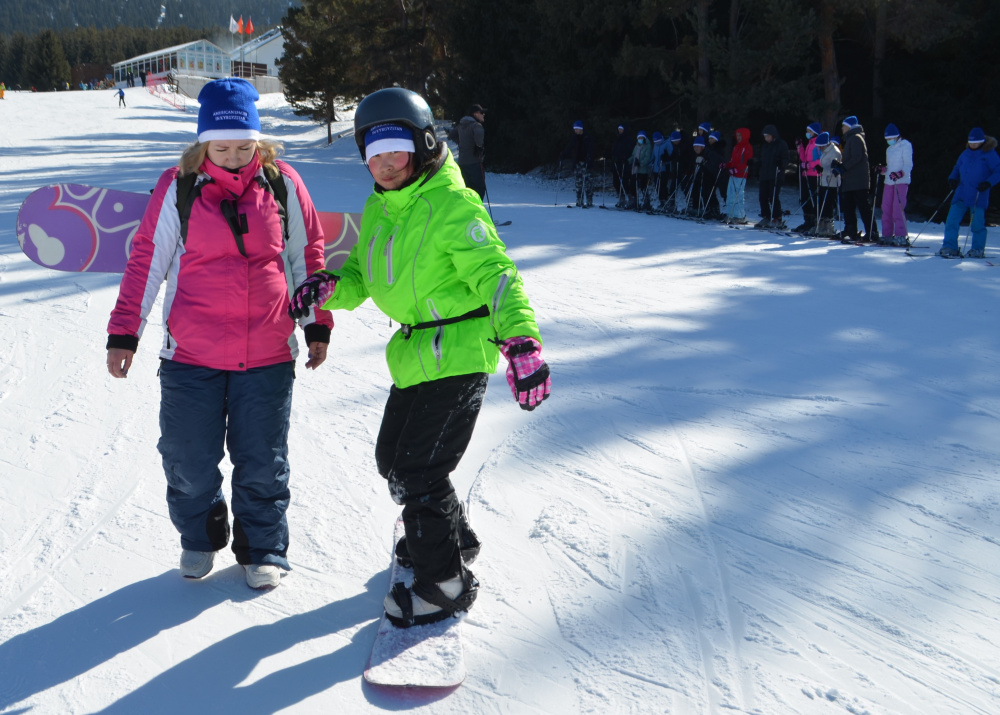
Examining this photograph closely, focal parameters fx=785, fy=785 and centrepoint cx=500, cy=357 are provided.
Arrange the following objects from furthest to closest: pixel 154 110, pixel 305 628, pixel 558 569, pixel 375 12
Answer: pixel 154 110, pixel 375 12, pixel 558 569, pixel 305 628

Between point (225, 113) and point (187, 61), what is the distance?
90.6 metres

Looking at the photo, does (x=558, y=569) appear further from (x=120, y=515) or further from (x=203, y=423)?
(x=120, y=515)

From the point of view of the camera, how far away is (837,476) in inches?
145

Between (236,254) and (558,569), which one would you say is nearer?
(236,254)

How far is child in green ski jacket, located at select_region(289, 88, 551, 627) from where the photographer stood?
2314 mm

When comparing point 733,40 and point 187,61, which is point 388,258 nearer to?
point 733,40

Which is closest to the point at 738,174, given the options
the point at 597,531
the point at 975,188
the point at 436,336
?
the point at 975,188

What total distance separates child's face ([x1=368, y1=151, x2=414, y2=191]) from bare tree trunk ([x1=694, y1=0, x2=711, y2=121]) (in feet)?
51.4

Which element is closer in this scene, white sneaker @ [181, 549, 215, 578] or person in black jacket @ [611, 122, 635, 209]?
white sneaker @ [181, 549, 215, 578]

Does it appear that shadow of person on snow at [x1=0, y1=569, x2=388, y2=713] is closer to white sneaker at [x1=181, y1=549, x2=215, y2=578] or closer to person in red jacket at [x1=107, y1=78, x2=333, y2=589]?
white sneaker at [x1=181, y1=549, x2=215, y2=578]

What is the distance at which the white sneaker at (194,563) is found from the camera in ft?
9.02

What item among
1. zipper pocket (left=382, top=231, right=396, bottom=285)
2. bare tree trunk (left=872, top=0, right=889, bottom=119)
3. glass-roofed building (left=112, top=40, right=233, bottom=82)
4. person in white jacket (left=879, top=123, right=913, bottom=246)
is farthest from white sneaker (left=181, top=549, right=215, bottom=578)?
glass-roofed building (left=112, top=40, right=233, bottom=82)

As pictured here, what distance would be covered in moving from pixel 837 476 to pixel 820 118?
13994 mm

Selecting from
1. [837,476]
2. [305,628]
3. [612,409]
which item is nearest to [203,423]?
[305,628]
